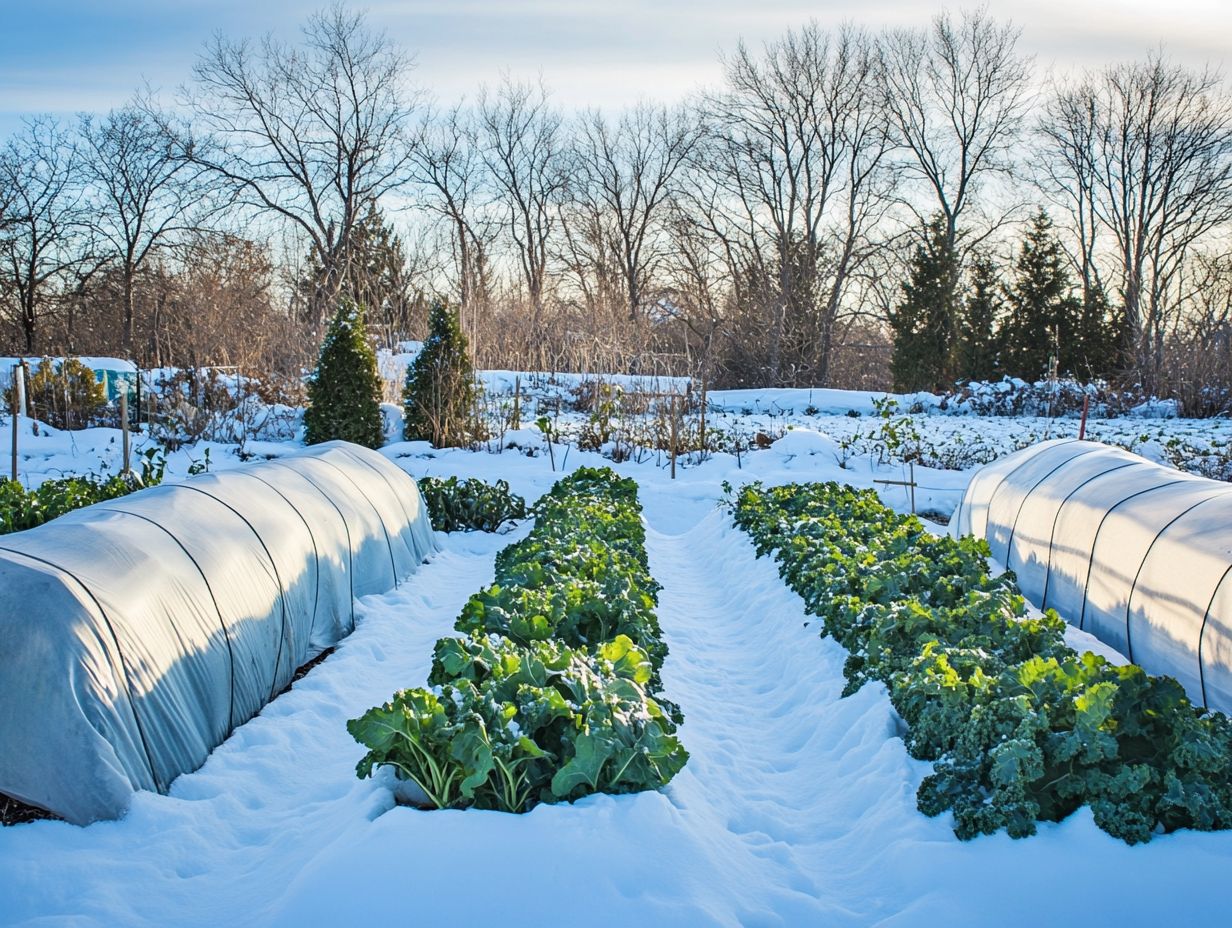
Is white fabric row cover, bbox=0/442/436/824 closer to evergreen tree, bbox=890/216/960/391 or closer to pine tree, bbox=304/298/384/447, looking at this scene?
pine tree, bbox=304/298/384/447

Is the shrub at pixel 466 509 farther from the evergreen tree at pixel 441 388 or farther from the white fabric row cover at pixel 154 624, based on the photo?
the evergreen tree at pixel 441 388

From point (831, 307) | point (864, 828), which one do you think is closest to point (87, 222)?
point (831, 307)

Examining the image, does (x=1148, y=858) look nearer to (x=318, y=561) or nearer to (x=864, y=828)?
(x=864, y=828)

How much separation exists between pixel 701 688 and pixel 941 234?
28.3 metres

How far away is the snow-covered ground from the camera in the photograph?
302 centimetres

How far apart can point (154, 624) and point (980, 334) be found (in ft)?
89.5

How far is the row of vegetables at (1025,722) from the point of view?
11.1 ft

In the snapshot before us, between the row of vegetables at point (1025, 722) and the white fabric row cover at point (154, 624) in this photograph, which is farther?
the white fabric row cover at point (154, 624)

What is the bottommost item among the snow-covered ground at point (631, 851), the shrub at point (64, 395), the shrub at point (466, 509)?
the snow-covered ground at point (631, 851)

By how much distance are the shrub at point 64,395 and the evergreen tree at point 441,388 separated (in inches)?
237

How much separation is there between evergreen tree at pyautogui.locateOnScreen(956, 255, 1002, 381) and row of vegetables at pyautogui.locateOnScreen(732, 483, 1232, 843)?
937 inches

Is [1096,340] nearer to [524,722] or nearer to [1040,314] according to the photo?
[1040,314]

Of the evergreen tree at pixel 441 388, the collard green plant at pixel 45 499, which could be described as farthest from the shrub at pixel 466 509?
the evergreen tree at pixel 441 388

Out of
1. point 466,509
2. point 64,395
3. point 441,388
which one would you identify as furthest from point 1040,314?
point 64,395
